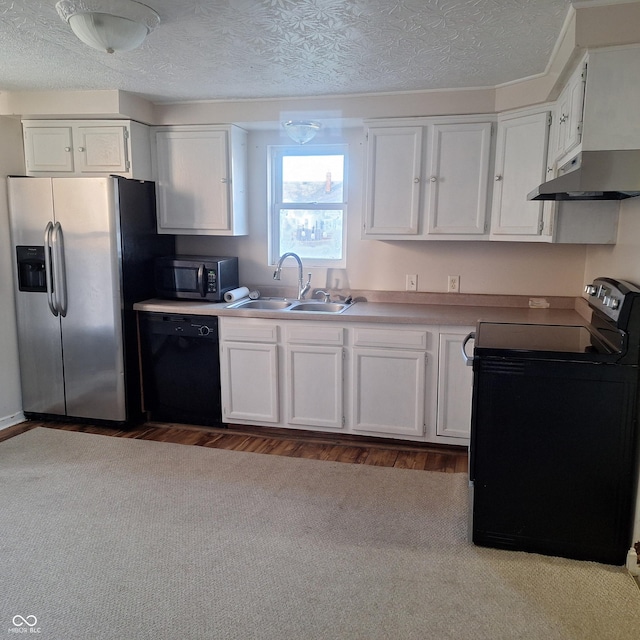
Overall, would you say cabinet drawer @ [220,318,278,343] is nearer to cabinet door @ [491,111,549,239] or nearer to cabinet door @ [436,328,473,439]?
cabinet door @ [436,328,473,439]

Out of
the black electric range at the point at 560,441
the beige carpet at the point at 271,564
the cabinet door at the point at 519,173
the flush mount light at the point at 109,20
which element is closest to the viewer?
the beige carpet at the point at 271,564

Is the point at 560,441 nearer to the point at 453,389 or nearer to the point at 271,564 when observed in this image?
the point at 453,389

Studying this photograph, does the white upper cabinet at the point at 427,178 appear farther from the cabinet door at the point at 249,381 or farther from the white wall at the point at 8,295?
the white wall at the point at 8,295

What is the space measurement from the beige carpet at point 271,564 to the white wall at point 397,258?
4.74ft

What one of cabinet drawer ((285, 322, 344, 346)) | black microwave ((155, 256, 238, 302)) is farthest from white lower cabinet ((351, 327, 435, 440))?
black microwave ((155, 256, 238, 302))

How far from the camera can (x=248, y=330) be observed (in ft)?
12.1

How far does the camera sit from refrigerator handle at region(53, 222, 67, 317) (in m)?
A: 3.73

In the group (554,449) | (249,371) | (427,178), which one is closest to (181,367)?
(249,371)

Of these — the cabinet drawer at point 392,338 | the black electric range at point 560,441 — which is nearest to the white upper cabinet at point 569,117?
the black electric range at point 560,441

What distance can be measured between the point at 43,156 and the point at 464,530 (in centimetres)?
365

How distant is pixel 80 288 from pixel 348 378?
6.40 ft

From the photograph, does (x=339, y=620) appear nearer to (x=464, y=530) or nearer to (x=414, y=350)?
(x=464, y=530)

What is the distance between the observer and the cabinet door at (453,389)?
3354 millimetres

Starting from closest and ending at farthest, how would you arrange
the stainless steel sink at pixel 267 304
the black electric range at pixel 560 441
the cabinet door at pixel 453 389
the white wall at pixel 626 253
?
1. the black electric range at pixel 560 441
2. the white wall at pixel 626 253
3. the cabinet door at pixel 453 389
4. the stainless steel sink at pixel 267 304
